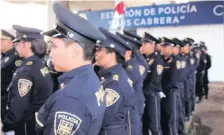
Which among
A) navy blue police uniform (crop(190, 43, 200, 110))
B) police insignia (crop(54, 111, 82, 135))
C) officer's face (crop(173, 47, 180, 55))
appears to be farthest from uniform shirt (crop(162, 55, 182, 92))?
police insignia (crop(54, 111, 82, 135))

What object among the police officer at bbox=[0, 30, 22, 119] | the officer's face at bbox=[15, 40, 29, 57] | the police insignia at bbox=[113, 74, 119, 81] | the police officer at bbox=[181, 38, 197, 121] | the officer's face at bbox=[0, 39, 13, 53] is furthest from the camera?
the police officer at bbox=[181, 38, 197, 121]

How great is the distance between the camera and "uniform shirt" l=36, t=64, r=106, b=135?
136cm

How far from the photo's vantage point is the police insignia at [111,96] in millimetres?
2255

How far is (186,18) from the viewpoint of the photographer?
1062 centimetres

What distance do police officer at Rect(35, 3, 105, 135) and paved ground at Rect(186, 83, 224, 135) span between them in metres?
4.75

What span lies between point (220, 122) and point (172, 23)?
4685 millimetres

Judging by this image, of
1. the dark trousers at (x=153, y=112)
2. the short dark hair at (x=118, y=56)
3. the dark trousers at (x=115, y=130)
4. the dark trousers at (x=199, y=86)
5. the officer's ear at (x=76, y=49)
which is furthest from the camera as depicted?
the dark trousers at (x=199, y=86)

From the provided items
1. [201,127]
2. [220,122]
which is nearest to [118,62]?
[201,127]

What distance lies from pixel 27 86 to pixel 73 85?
1.32 meters

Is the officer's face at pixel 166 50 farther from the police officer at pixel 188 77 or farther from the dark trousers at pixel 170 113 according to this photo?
the police officer at pixel 188 77

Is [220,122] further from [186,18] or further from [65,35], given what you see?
[65,35]

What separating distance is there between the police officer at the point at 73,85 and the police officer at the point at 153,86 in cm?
320

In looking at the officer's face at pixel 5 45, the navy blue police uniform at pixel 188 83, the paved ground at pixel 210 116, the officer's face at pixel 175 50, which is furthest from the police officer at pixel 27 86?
the navy blue police uniform at pixel 188 83

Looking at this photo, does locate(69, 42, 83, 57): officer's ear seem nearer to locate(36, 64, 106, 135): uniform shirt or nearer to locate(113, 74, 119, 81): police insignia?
locate(36, 64, 106, 135): uniform shirt
